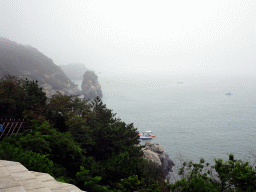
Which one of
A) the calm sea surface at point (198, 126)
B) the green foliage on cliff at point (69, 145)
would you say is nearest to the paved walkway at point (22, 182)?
the green foliage on cliff at point (69, 145)

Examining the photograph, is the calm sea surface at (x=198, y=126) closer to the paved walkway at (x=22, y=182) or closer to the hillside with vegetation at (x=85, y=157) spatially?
the hillside with vegetation at (x=85, y=157)

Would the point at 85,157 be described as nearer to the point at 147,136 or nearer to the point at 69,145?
the point at 69,145

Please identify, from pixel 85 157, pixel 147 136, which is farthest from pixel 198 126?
pixel 85 157

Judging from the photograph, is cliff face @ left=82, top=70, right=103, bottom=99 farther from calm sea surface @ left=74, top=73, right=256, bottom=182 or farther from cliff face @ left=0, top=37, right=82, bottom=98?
calm sea surface @ left=74, top=73, right=256, bottom=182

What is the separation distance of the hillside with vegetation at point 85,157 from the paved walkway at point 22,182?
447 cm

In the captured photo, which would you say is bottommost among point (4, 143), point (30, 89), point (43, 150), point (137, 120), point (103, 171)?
point (137, 120)

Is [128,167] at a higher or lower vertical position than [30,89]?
lower

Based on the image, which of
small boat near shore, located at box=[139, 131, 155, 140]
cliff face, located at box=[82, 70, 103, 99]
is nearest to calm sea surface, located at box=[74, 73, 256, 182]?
small boat near shore, located at box=[139, 131, 155, 140]

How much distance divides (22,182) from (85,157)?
473 inches

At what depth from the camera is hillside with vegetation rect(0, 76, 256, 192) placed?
1138 centimetres

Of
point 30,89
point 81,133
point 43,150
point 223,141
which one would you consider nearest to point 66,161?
point 43,150

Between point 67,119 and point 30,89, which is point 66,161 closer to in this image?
point 67,119

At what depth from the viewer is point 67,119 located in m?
23.1

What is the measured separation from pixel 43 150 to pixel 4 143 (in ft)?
9.29
